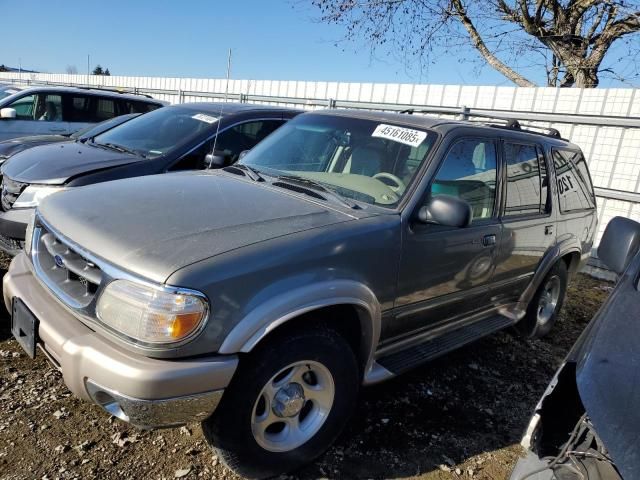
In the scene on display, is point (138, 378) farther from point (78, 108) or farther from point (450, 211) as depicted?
point (78, 108)

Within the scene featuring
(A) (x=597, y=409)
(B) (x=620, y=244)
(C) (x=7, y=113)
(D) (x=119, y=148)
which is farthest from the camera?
(C) (x=7, y=113)

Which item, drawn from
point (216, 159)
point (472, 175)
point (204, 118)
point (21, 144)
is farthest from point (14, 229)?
point (472, 175)

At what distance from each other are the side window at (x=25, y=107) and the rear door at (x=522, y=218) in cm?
728

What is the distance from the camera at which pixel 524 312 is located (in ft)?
13.8

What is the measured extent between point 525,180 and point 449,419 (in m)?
1.91

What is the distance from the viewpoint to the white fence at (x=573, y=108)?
6.95 meters

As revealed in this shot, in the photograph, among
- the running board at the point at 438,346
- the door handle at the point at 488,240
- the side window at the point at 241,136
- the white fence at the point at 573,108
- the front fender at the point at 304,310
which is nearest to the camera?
the front fender at the point at 304,310

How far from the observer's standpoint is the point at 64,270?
95.4 inches

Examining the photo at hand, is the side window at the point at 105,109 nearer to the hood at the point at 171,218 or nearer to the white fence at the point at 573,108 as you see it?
the white fence at the point at 573,108

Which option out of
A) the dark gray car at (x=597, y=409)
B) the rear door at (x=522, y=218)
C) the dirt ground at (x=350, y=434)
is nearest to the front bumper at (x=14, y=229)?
the dirt ground at (x=350, y=434)

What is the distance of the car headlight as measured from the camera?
13.5 feet

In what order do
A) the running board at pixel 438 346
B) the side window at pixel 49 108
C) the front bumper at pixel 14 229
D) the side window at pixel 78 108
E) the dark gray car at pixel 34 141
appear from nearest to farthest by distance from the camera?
1. the running board at pixel 438 346
2. the front bumper at pixel 14 229
3. the dark gray car at pixel 34 141
4. the side window at pixel 49 108
5. the side window at pixel 78 108

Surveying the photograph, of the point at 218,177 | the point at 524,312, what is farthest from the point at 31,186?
the point at 524,312

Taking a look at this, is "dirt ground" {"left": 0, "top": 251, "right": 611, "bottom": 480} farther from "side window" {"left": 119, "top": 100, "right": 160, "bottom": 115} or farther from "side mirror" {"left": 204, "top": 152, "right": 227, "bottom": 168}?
"side window" {"left": 119, "top": 100, "right": 160, "bottom": 115}
